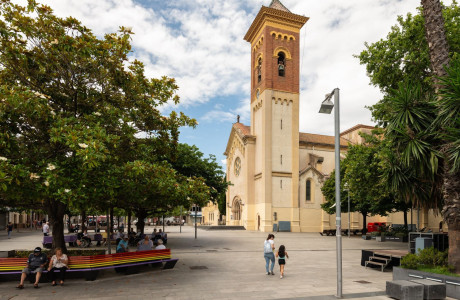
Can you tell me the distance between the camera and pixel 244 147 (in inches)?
1943

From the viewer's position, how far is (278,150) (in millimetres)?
45406

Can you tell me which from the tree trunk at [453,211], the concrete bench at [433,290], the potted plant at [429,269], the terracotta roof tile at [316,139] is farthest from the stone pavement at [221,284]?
the terracotta roof tile at [316,139]

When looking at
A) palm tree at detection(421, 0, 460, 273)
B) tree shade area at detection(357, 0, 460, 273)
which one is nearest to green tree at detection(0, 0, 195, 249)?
tree shade area at detection(357, 0, 460, 273)

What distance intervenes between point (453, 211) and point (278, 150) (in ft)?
114

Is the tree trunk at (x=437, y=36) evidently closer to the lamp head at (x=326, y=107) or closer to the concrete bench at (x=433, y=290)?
the lamp head at (x=326, y=107)

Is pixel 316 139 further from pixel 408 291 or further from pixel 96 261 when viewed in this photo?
pixel 96 261

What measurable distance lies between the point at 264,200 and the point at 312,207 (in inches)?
303

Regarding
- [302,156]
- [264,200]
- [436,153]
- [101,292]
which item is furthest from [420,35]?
[302,156]

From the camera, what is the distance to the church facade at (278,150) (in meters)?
44.6

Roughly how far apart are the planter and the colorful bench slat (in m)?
8.76

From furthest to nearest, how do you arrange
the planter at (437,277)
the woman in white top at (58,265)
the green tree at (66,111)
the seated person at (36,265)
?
1. the woman in white top at (58,265)
2. the seated person at (36,265)
3. the planter at (437,277)
4. the green tree at (66,111)

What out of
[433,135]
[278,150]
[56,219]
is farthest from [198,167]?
[278,150]

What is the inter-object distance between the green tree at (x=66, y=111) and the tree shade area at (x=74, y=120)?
3cm

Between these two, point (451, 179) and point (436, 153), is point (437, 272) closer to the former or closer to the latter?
point (451, 179)
